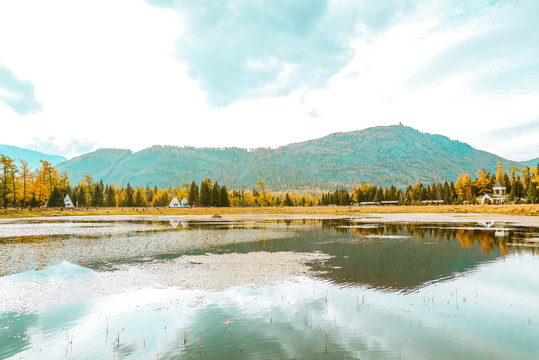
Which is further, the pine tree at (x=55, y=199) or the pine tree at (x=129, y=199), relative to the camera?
the pine tree at (x=129, y=199)

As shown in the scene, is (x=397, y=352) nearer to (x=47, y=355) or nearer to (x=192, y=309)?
(x=192, y=309)

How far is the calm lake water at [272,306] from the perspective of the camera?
9562 millimetres

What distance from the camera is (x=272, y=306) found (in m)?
13.3

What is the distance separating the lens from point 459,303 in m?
13.7

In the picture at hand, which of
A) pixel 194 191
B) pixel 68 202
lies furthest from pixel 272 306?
pixel 68 202

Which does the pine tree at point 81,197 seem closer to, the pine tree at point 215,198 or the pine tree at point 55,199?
the pine tree at point 55,199

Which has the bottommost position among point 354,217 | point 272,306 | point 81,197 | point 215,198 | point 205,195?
point 354,217


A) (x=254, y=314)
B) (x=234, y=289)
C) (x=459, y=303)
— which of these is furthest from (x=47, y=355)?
(x=459, y=303)

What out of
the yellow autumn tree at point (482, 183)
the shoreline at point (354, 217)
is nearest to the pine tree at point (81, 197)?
the shoreline at point (354, 217)

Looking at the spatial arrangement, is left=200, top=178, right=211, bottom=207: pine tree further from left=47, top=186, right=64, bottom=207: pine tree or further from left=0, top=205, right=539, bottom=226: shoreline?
left=47, top=186, right=64, bottom=207: pine tree

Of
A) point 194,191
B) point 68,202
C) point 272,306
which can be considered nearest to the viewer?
point 272,306

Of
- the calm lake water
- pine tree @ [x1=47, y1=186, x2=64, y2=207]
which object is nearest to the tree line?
pine tree @ [x1=47, y1=186, x2=64, y2=207]

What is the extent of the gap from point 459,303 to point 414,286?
2.70 m

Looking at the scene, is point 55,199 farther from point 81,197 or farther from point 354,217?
point 354,217
